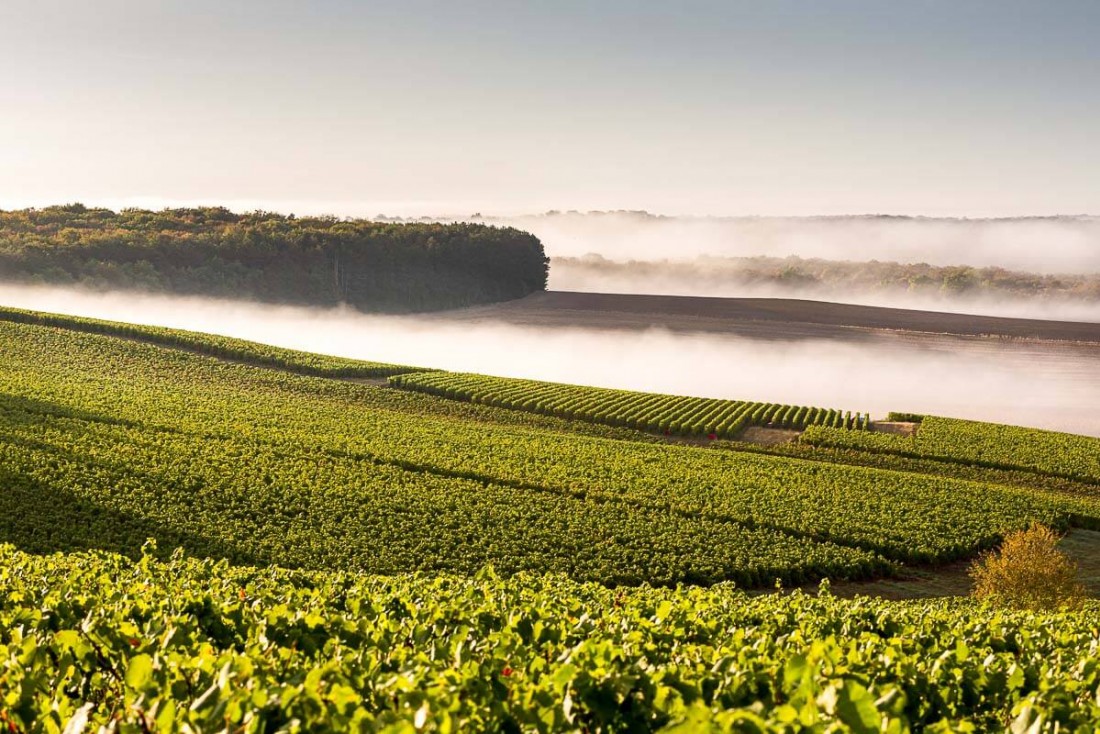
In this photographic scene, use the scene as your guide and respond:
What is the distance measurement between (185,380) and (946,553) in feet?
169

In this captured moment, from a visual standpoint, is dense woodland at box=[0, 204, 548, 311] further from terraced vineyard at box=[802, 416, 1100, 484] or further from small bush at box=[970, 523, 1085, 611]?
small bush at box=[970, 523, 1085, 611]

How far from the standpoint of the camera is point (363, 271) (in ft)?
486

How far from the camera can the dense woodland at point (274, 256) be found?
12694 cm

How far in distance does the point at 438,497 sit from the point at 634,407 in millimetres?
33554

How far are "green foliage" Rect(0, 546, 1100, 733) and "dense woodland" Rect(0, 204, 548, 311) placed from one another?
125890mm

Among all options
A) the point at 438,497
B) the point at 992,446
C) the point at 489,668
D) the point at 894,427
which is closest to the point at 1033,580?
the point at 438,497

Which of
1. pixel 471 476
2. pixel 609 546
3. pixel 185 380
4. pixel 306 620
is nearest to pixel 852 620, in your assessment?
pixel 306 620

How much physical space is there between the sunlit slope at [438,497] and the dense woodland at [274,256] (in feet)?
234

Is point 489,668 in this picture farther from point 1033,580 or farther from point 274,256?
point 274,256

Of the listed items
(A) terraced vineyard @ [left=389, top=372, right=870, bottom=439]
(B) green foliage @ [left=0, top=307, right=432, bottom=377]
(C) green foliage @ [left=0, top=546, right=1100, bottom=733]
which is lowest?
(A) terraced vineyard @ [left=389, top=372, right=870, bottom=439]

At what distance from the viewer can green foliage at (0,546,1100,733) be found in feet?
15.7

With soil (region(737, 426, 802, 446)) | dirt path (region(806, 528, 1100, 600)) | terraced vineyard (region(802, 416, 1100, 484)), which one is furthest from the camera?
soil (region(737, 426, 802, 446))

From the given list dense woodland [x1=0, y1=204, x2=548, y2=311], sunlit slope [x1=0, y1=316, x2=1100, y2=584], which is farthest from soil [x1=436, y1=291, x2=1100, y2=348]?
sunlit slope [x1=0, y1=316, x2=1100, y2=584]

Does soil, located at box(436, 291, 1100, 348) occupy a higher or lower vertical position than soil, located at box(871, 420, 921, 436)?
higher
